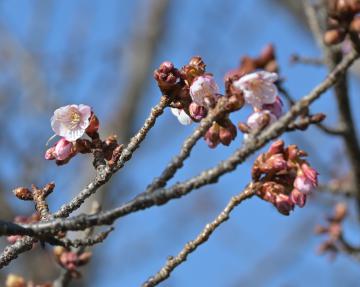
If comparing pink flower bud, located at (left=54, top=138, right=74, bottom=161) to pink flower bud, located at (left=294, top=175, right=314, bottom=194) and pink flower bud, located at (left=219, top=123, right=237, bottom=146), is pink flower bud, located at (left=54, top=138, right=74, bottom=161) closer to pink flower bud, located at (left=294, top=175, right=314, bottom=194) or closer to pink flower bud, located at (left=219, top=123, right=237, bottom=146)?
pink flower bud, located at (left=219, top=123, right=237, bottom=146)

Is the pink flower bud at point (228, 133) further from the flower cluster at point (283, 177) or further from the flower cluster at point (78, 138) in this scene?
the flower cluster at point (78, 138)

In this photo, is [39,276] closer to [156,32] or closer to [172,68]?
[172,68]

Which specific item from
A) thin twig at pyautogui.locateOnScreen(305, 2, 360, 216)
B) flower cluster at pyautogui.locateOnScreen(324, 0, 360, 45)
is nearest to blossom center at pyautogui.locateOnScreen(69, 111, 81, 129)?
flower cluster at pyautogui.locateOnScreen(324, 0, 360, 45)

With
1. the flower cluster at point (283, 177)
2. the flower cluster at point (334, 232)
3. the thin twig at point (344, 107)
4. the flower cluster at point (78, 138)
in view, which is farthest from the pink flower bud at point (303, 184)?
the flower cluster at point (334, 232)

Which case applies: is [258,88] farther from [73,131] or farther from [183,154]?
[73,131]

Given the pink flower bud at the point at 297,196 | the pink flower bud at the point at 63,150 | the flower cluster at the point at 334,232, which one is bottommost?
the pink flower bud at the point at 297,196

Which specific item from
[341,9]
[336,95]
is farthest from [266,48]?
[341,9]

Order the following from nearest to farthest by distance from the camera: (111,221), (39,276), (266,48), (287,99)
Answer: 1. (111,221)
2. (287,99)
3. (266,48)
4. (39,276)

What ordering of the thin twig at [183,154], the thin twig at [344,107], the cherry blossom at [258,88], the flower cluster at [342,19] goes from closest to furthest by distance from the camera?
the thin twig at [183,154]
the cherry blossom at [258,88]
the flower cluster at [342,19]
the thin twig at [344,107]
